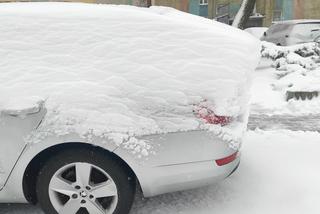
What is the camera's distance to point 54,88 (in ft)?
10.2

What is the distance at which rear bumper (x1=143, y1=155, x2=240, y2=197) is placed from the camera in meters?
3.10

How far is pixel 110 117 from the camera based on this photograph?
303 centimetres

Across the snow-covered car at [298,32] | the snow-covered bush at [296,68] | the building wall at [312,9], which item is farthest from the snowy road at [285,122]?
the building wall at [312,9]

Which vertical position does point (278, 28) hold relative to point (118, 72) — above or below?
below

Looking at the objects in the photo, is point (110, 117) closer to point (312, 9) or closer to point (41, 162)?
point (41, 162)

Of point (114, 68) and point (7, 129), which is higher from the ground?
point (114, 68)

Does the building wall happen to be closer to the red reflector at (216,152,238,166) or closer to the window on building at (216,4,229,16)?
the window on building at (216,4,229,16)

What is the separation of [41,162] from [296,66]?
7.57 meters

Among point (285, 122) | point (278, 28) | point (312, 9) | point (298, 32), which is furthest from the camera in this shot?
point (312, 9)

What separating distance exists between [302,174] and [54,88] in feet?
7.79

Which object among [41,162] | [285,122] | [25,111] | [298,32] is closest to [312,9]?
[298,32]

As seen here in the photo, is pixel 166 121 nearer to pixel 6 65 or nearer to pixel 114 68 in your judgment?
pixel 114 68

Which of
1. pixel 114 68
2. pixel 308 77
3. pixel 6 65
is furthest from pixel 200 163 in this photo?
pixel 308 77

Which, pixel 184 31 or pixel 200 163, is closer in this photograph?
pixel 200 163
